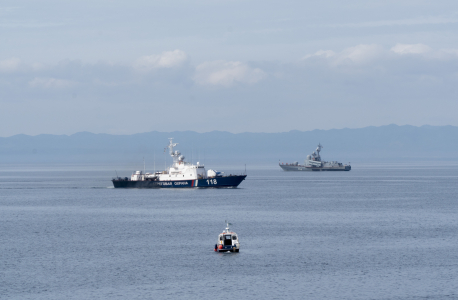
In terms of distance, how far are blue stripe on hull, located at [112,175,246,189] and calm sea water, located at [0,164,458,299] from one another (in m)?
33.1

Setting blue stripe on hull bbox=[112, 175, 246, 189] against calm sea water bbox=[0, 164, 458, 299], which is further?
blue stripe on hull bbox=[112, 175, 246, 189]

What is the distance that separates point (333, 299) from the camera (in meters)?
42.8

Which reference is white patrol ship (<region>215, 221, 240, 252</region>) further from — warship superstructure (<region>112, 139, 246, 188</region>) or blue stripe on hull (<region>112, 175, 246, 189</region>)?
blue stripe on hull (<region>112, 175, 246, 189</region>)

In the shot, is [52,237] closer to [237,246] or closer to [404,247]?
[237,246]

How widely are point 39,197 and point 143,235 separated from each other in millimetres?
72593

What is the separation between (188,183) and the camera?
145m

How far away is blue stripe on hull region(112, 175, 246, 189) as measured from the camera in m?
144

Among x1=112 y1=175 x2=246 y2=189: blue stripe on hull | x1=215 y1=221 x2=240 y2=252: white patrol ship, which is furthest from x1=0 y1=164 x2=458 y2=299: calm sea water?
x1=112 y1=175 x2=246 y2=189: blue stripe on hull

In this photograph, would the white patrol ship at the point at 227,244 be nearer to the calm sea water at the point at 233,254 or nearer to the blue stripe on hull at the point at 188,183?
the calm sea water at the point at 233,254

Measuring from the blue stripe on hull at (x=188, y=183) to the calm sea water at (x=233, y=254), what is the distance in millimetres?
33096

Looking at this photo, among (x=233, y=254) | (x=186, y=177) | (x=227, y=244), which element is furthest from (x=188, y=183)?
(x=233, y=254)

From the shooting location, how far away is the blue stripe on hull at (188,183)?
474 feet

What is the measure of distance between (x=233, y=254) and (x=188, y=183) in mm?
86123

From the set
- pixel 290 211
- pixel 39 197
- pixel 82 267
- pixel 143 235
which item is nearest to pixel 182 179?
pixel 39 197
